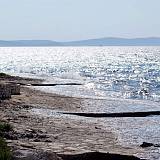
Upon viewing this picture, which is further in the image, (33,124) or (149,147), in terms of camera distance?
(33,124)

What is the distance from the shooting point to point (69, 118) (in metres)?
30.0

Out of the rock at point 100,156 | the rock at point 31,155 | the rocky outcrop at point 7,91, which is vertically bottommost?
the rocky outcrop at point 7,91

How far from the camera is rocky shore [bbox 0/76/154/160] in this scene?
16156mm

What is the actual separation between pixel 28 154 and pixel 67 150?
4094 millimetres

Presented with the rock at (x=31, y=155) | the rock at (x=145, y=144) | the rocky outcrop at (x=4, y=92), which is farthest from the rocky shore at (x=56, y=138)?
the rocky outcrop at (x=4, y=92)

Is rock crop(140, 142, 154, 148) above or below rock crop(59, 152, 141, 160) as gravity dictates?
below

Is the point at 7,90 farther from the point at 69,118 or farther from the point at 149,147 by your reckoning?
the point at 149,147

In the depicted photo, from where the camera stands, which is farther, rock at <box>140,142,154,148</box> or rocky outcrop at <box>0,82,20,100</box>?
rocky outcrop at <box>0,82,20,100</box>

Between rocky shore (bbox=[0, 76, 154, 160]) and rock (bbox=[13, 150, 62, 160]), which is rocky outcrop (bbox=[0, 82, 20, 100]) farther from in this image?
rock (bbox=[13, 150, 62, 160])

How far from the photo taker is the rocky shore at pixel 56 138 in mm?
16156

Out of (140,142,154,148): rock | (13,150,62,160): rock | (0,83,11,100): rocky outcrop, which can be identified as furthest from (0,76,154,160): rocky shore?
(0,83,11,100): rocky outcrop

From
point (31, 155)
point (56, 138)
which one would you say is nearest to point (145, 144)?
point (56, 138)

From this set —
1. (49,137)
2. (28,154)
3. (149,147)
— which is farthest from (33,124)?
(28,154)

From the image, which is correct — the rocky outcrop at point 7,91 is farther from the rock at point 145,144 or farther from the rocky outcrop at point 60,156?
the rocky outcrop at point 60,156
